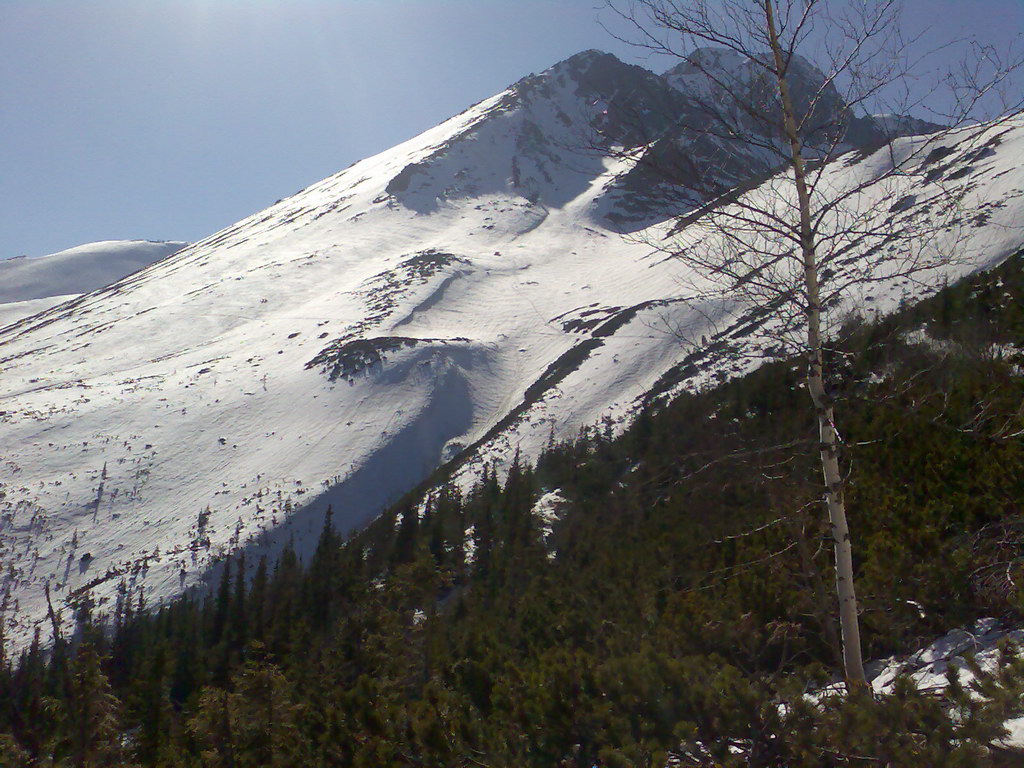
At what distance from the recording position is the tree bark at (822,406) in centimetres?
654

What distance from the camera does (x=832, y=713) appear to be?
20.1 feet

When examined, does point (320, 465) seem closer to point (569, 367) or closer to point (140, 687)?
point (569, 367)

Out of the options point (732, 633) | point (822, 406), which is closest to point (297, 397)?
point (732, 633)

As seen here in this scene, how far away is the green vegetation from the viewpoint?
21.1 ft

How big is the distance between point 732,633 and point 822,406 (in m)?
4.31

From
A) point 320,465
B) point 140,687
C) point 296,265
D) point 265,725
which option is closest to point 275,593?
point 140,687

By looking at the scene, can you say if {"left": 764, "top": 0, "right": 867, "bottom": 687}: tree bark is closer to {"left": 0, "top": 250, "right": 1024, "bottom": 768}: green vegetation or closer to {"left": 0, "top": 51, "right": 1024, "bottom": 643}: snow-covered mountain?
{"left": 0, "top": 250, "right": 1024, "bottom": 768}: green vegetation

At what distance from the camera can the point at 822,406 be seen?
21.6 feet

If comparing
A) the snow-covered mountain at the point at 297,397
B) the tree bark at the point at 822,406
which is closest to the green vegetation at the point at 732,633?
the tree bark at the point at 822,406

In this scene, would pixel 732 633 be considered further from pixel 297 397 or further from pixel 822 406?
pixel 297 397

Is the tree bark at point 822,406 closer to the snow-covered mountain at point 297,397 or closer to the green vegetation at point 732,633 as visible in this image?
the green vegetation at point 732,633

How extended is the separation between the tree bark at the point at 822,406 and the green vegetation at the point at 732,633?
21cm

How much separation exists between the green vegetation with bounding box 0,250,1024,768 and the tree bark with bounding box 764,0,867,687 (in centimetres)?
21

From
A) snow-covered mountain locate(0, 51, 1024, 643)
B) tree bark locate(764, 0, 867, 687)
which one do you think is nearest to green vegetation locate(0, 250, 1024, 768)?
tree bark locate(764, 0, 867, 687)
